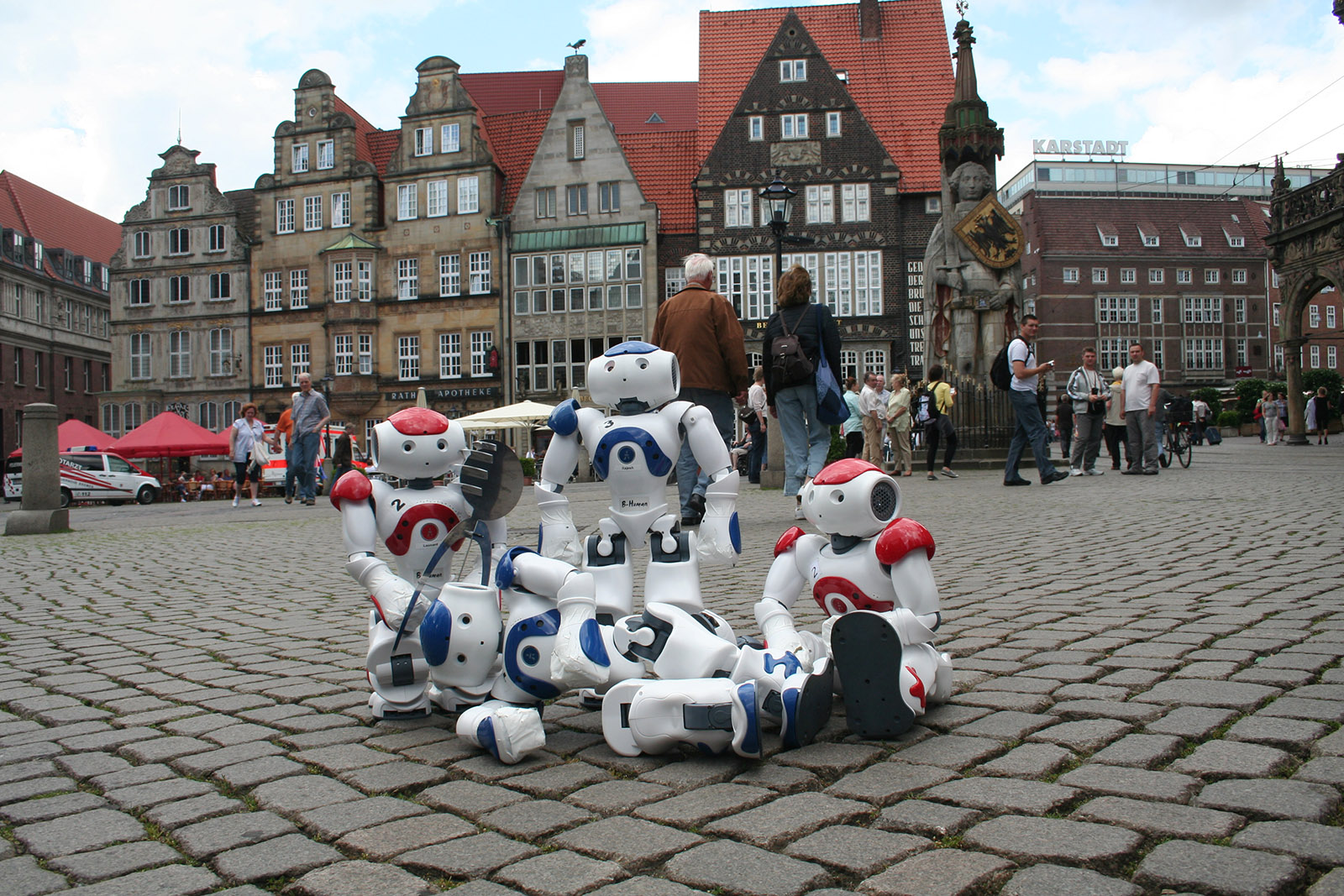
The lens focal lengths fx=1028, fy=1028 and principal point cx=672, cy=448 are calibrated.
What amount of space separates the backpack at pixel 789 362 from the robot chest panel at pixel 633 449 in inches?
190

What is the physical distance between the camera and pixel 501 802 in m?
2.59

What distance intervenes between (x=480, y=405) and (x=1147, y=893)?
130 ft

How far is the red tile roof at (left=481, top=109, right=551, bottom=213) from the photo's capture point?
4166 centimetres

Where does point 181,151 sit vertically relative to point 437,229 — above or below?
above

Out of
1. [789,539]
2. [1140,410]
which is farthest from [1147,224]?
[789,539]

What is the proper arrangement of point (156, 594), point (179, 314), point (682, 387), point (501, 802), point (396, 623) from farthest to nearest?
point (179, 314)
point (682, 387)
point (156, 594)
point (396, 623)
point (501, 802)

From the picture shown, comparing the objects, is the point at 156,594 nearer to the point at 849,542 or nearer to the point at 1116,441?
the point at 849,542

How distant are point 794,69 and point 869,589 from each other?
128ft

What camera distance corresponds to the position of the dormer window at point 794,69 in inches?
1537

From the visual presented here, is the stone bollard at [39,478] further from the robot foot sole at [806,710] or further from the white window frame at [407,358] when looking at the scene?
the white window frame at [407,358]

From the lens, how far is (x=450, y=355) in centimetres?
4106

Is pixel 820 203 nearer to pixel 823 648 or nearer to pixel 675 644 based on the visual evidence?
pixel 823 648

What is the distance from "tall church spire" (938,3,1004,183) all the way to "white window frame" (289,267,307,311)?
30916mm

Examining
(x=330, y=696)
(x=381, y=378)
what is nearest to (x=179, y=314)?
(x=381, y=378)
